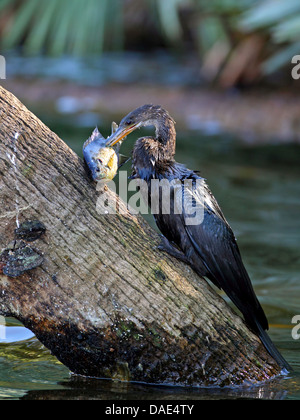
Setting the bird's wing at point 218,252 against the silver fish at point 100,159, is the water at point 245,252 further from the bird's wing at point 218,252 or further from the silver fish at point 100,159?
the silver fish at point 100,159

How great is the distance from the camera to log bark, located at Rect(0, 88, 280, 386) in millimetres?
3064

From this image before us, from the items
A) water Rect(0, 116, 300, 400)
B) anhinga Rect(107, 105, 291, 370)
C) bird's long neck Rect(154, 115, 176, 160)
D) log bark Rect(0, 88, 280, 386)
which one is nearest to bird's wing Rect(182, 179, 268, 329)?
anhinga Rect(107, 105, 291, 370)

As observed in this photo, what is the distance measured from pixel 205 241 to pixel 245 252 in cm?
229

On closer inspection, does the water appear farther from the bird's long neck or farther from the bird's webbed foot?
the bird's long neck

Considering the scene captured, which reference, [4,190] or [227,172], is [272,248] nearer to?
[227,172]

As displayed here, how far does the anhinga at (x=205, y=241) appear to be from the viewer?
11.2ft

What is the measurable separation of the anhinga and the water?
36cm

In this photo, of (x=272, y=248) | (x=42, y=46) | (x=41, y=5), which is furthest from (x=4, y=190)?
(x=42, y=46)

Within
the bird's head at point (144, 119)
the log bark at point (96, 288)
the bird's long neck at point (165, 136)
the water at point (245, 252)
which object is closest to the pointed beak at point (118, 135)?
the bird's head at point (144, 119)

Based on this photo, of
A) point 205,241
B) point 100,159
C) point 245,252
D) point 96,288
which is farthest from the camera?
point 245,252

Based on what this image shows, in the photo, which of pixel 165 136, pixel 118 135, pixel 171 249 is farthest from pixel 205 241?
pixel 118 135

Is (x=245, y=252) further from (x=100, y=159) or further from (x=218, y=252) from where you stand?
(x=100, y=159)

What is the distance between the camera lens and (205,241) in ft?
11.3

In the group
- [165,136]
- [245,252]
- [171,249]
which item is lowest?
[171,249]
